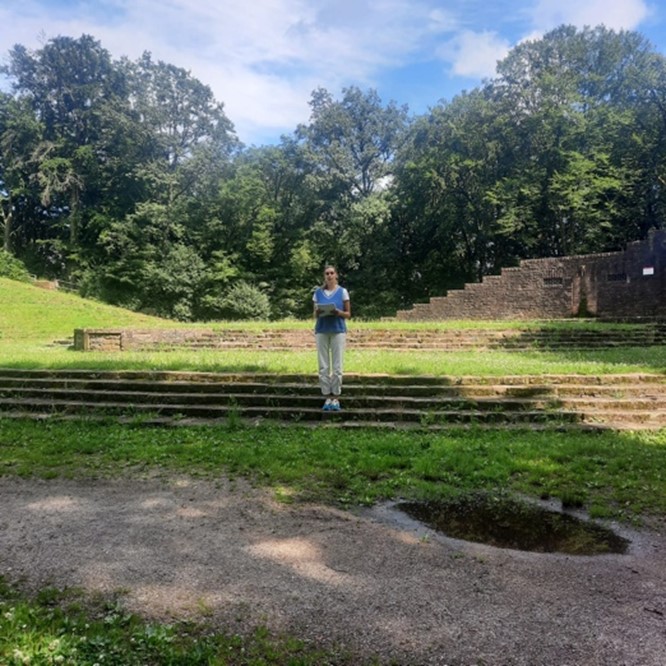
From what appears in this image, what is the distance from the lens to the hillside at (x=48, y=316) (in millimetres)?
20438

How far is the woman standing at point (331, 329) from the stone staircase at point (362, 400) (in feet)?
0.75

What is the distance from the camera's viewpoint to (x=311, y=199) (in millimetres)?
38344

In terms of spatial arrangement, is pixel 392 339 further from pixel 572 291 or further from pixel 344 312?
pixel 572 291

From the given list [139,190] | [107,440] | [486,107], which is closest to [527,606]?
[107,440]

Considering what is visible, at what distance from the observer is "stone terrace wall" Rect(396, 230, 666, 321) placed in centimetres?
2152

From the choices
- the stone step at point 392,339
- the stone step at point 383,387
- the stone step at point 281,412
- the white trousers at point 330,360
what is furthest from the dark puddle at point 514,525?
the stone step at point 392,339

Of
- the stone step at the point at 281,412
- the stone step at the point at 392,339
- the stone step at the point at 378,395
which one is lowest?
the stone step at the point at 281,412

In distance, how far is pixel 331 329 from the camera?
7.46 metres

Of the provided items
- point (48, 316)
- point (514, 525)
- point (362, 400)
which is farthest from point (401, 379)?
point (48, 316)

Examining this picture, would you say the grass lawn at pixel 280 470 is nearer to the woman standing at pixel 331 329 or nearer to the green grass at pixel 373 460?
the green grass at pixel 373 460

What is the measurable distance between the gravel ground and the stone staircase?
3.12 m

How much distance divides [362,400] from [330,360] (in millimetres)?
736

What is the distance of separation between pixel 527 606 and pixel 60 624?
2354 millimetres

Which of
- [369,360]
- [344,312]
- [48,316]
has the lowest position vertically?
[369,360]
